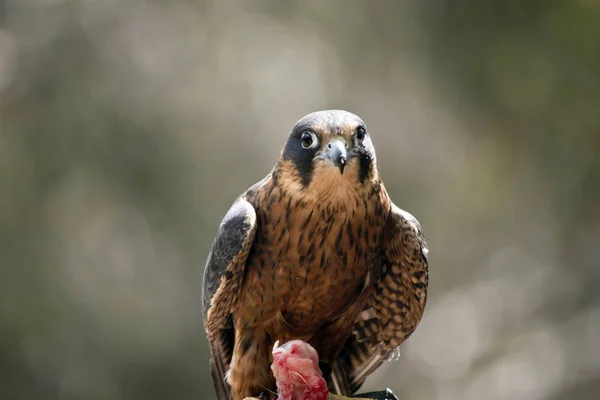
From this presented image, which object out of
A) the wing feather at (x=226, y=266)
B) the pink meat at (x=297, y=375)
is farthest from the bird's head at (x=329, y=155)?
the pink meat at (x=297, y=375)

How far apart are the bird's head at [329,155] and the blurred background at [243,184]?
4.52m

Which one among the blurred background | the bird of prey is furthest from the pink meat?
the blurred background

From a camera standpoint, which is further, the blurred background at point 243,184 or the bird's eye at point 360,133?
the blurred background at point 243,184

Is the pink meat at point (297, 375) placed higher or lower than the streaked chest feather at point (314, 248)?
lower

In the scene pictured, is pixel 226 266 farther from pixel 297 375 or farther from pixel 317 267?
pixel 297 375

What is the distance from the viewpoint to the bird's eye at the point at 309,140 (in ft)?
8.92

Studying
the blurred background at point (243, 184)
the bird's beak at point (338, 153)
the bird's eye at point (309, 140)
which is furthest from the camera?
the blurred background at point (243, 184)

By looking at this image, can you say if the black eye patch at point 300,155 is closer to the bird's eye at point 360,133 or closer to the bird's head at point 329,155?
the bird's head at point 329,155

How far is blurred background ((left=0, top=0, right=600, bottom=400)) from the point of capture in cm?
714

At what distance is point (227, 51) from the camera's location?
26.3 feet

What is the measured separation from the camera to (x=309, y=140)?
108 inches

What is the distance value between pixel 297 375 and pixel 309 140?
74 centimetres

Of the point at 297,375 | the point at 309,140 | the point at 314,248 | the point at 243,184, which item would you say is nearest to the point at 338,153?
the point at 309,140

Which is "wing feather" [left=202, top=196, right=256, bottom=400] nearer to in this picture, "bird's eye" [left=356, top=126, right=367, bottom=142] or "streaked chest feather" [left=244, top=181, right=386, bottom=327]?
"streaked chest feather" [left=244, top=181, right=386, bottom=327]
